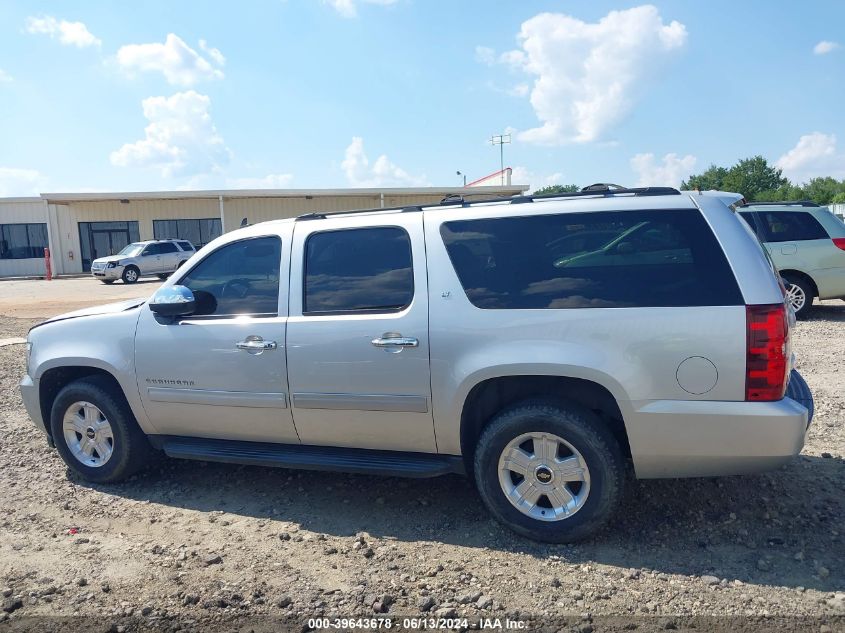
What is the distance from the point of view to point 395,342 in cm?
372

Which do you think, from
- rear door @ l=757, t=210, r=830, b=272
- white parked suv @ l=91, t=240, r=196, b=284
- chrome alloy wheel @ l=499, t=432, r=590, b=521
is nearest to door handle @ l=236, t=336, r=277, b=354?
chrome alloy wheel @ l=499, t=432, r=590, b=521

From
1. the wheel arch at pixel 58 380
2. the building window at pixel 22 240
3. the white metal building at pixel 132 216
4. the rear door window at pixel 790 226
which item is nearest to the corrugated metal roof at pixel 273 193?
the white metal building at pixel 132 216

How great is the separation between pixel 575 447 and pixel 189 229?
33.7m

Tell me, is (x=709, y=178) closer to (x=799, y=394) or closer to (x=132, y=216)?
(x=132, y=216)

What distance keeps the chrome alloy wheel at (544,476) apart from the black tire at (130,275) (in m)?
25.0

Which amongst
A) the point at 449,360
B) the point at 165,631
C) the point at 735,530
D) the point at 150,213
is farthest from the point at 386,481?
the point at 150,213

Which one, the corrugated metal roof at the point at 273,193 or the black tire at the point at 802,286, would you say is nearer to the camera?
the black tire at the point at 802,286

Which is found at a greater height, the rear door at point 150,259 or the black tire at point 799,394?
the rear door at point 150,259

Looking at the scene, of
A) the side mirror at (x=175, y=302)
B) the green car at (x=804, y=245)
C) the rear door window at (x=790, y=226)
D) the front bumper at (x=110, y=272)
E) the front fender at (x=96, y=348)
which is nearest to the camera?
the side mirror at (x=175, y=302)

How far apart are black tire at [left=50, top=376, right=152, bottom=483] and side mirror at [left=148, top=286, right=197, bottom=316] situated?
840mm

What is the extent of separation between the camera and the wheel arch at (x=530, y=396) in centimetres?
360

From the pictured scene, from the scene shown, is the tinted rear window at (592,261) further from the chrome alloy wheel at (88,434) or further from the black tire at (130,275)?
the black tire at (130,275)

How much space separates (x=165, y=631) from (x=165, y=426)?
5.73 ft

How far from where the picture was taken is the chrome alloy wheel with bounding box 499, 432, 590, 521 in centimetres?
352
